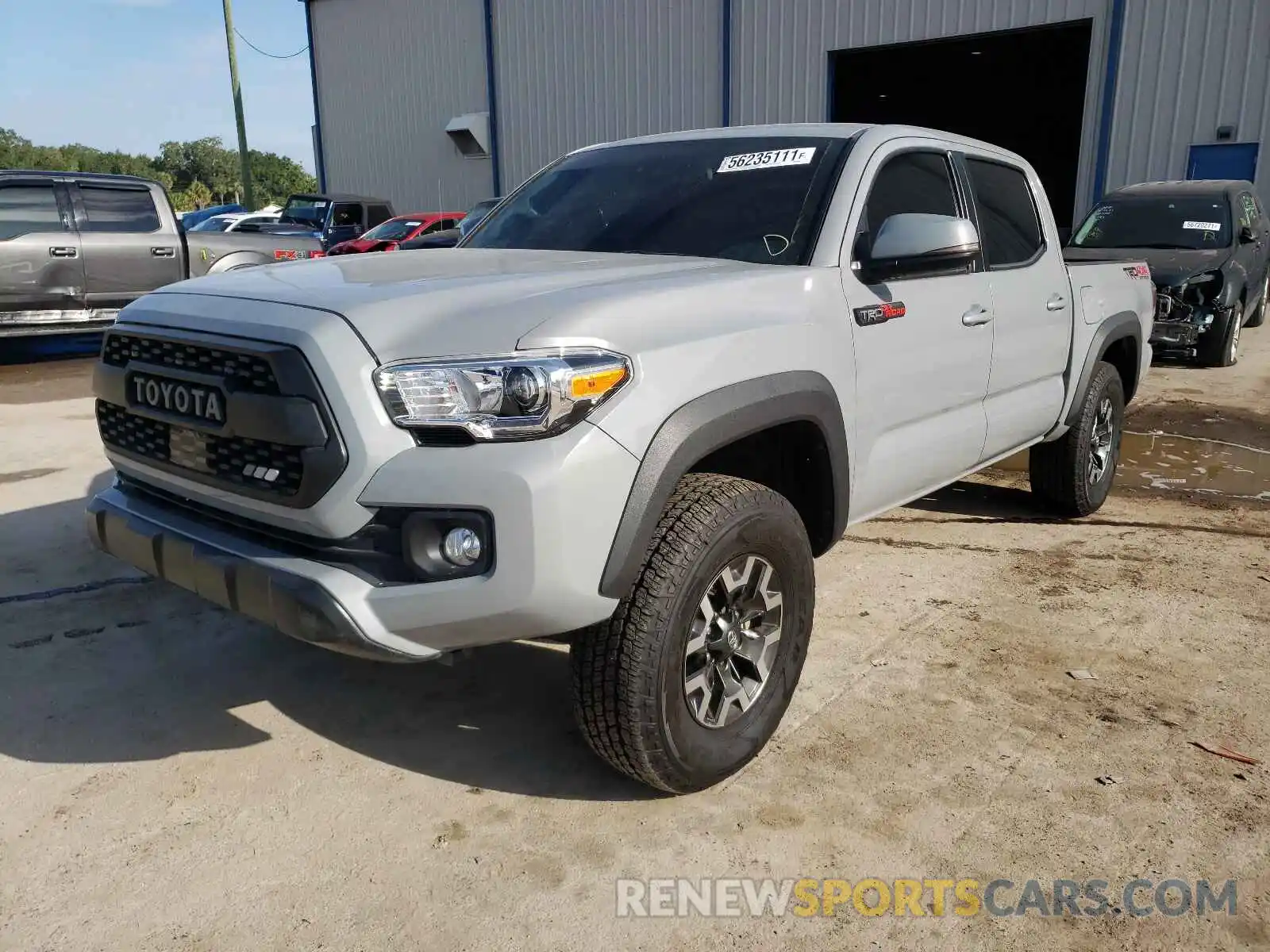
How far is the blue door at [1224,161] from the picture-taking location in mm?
14500

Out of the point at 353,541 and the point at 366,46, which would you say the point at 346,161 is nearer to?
the point at 366,46

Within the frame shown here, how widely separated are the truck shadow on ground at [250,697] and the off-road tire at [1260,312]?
11.0 metres

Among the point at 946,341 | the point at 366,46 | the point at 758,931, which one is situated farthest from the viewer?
the point at 366,46

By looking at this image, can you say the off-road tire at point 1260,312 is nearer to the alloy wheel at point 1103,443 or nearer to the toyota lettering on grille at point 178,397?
the alloy wheel at point 1103,443

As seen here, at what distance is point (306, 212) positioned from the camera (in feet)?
58.5

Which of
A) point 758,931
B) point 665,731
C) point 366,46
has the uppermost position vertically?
point 366,46

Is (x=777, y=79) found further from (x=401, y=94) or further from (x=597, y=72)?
(x=401, y=94)

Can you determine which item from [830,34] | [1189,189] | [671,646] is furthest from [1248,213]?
[671,646]

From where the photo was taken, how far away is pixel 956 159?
13.2 ft

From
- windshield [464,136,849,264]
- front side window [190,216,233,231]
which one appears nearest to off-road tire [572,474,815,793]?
windshield [464,136,849,264]

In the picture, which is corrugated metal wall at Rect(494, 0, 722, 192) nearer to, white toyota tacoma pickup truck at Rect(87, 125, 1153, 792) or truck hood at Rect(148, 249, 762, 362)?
white toyota tacoma pickup truck at Rect(87, 125, 1153, 792)

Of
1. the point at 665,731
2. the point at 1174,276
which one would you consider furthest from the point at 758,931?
the point at 1174,276

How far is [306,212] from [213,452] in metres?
16.6

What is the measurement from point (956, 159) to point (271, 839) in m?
3.39
